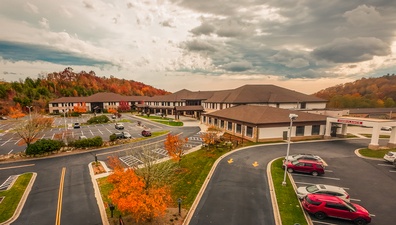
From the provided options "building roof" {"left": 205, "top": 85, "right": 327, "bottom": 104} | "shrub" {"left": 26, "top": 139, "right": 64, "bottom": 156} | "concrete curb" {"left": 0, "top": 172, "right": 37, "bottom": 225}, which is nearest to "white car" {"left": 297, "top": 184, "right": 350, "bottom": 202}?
"concrete curb" {"left": 0, "top": 172, "right": 37, "bottom": 225}

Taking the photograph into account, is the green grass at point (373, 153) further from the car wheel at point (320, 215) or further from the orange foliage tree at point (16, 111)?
the orange foliage tree at point (16, 111)

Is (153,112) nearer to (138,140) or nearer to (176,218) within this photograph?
(138,140)

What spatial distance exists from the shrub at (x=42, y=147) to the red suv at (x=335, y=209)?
4015cm

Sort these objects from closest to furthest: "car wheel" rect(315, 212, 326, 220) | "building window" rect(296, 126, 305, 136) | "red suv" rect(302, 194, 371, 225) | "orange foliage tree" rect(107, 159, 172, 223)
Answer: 1. "orange foliage tree" rect(107, 159, 172, 223)
2. "red suv" rect(302, 194, 371, 225)
3. "car wheel" rect(315, 212, 326, 220)
4. "building window" rect(296, 126, 305, 136)

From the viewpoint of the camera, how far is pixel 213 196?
20.1 meters

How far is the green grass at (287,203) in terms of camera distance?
16344 mm

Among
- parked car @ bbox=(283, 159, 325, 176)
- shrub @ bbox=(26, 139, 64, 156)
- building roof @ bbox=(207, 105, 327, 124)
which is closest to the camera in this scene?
parked car @ bbox=(283, 159, 325, 176)

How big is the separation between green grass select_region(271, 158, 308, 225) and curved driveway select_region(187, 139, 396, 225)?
41.7 inches

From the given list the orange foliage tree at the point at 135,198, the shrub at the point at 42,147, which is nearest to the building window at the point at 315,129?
the orange foliage tree at the point at 135,198

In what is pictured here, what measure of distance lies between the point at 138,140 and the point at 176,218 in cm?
3124

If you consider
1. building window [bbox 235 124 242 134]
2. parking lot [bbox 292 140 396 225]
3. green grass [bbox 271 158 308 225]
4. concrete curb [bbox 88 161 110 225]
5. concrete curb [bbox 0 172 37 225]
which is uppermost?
building window [bbox 235 124 242 134]

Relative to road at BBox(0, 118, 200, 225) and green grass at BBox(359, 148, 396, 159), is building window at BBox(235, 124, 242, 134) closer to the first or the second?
green grass at BBox(359, 148, 396, 159)

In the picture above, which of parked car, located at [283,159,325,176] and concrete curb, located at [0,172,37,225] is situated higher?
parked car, located at [283,159,325,176]

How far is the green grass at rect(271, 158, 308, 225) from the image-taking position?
16344 millimetres
